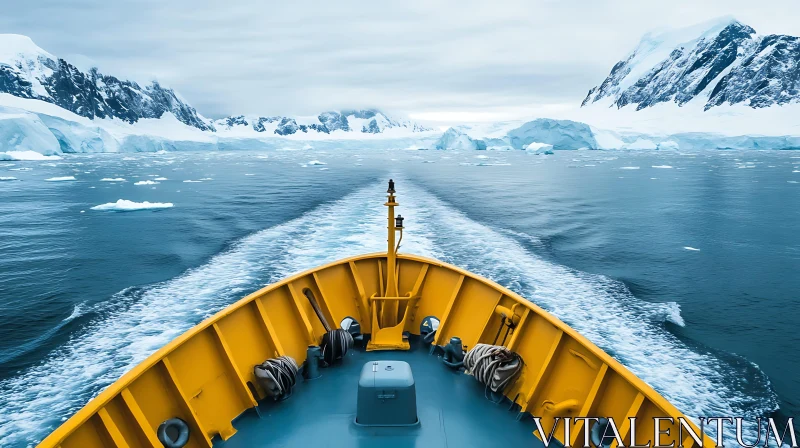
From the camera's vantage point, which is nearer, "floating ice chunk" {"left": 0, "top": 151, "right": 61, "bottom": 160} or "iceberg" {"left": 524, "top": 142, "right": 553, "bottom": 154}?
"floating ice chunk" {"left": 0, "top": 151, "right": 61, "bottom": 160}

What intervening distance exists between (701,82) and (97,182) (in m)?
147

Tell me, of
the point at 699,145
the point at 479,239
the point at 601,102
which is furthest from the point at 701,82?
the point at 479,239

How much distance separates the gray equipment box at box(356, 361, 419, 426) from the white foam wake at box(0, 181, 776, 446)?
3.70 m

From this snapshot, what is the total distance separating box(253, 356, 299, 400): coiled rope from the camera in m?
3.81

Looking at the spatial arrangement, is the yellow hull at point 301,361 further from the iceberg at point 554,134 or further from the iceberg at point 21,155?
the iceberg at point 554,134

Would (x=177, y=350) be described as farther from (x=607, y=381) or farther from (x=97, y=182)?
(x=97, y=182)

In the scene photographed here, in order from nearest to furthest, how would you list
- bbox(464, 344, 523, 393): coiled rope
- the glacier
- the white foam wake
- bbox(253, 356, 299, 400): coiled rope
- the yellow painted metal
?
bbox(253, 356, 299, 400): coiled rope
bbox(464, 344, 523, 393): coiled rope
the yellow painted metal
the white foam wake
the glacier

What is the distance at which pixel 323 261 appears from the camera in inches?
437

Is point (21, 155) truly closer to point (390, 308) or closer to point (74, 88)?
point (390, 308)

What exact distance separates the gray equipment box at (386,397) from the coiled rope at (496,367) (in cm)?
82

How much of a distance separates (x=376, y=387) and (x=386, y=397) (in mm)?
116

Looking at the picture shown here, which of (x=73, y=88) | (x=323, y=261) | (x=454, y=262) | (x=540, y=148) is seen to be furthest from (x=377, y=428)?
(x=73, y=88)

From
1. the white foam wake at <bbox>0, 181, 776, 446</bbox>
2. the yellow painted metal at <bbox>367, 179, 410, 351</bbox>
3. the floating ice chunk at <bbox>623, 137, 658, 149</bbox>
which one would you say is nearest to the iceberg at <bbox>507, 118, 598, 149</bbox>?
the floating ice chunk at <bbox>623, 137, 658, 149</bbox>

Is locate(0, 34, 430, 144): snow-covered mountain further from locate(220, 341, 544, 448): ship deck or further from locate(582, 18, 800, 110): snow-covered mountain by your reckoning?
locate(582, 18, 800, 110): snow-covered mountain
